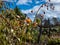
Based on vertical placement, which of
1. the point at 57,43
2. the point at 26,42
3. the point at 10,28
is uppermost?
the point at 10,28

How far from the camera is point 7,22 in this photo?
234cm

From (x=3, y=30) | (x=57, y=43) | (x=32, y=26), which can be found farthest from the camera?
(x=57, y=43)

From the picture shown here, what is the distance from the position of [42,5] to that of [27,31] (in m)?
0.45

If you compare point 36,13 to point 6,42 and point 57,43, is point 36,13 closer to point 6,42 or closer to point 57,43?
point 6,42

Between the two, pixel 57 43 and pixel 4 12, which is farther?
pixel 57 43

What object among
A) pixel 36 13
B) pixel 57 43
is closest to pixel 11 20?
pixel 36 13

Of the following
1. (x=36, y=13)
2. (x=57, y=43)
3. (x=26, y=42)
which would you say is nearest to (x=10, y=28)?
(x=26, y=42)

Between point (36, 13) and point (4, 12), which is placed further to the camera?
point (36, 13)

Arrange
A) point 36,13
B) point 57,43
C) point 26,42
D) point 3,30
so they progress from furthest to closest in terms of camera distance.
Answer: point 57,43, point 36,13, point 26,42, point 3,30

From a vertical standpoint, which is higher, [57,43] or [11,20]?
[11,20]

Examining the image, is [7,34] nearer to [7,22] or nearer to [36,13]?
[7,22]

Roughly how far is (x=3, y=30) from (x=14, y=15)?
1.09 ft

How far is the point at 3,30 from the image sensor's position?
7.39 ft

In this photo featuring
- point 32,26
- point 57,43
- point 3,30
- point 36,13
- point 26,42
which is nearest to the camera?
point 3,30
